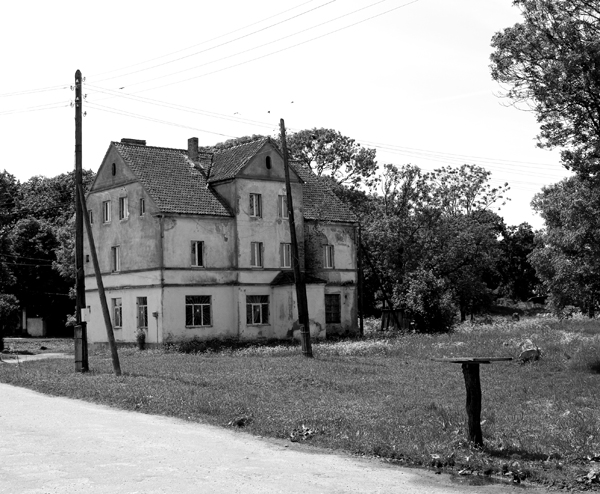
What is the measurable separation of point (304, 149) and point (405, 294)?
2119 cm

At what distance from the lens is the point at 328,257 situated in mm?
50656

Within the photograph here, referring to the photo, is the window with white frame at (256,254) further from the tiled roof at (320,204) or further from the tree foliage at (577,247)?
the tree foliage at (577,247)

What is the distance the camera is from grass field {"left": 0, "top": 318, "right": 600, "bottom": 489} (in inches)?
504

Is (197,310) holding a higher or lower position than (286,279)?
lower

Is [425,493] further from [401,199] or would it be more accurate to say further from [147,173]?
[401,199]

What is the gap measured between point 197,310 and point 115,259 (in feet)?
20.7

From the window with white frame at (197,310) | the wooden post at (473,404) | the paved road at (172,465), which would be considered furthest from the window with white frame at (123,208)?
the wooden post at (473,404)

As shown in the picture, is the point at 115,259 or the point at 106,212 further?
the point at 106,212

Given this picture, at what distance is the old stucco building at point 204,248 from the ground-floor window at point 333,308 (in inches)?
2.3

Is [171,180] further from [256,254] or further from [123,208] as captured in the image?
[256,254]

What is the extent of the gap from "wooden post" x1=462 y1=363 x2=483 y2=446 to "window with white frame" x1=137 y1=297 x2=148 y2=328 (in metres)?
32.7

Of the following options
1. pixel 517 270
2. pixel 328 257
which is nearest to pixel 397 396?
pixel 328 257

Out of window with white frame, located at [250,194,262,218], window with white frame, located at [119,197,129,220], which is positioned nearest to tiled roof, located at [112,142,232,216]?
window with white frame, located at [250,194,262,218]

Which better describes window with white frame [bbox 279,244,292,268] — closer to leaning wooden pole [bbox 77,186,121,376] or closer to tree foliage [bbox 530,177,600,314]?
tree foliage [bbox 530,177,600,314]
